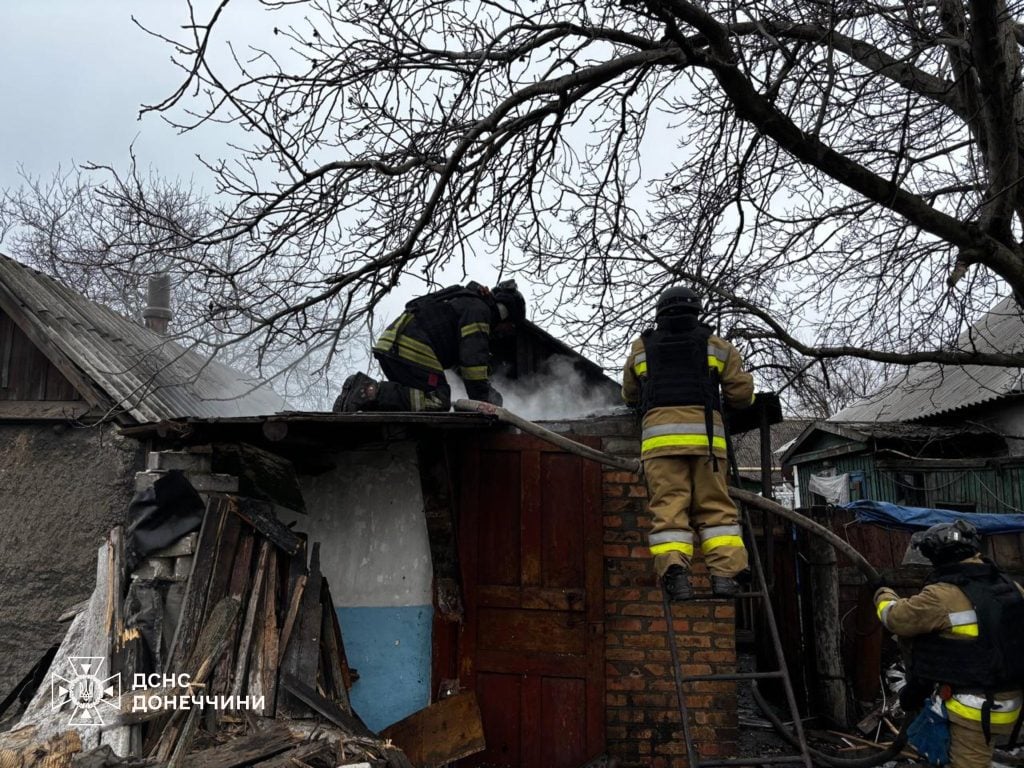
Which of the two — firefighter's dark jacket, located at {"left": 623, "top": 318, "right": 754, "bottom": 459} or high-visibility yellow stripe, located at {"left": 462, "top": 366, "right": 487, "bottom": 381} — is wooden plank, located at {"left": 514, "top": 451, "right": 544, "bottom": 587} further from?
firefighter's dark jacket, located at {"left": 623, "top": 318, "right": 754, "bottom": 459}

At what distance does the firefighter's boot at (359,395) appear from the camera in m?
5.25

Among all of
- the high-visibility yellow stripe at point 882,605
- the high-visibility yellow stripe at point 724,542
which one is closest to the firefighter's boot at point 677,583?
the high-visibility yellow stripe at point 724,542

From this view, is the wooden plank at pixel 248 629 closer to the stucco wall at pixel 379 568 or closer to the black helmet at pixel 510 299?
the stucco wall at pixel 379 568

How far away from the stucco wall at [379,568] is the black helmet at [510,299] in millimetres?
1434

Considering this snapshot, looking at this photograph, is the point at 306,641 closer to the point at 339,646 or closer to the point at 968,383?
the point at 339,646

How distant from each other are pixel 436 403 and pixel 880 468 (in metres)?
13.0

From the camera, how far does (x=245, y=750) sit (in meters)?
3.45

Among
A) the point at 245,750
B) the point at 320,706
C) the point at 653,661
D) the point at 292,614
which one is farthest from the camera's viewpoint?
the point at 653,661

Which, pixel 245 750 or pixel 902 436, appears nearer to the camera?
pixel 245 750

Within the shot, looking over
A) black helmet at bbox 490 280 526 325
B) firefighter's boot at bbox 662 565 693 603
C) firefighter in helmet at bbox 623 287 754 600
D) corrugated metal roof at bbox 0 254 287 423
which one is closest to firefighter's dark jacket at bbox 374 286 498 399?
black helmet at bbox 490 280 526 325

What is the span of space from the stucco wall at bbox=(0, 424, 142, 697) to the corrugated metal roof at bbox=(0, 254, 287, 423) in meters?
0.43

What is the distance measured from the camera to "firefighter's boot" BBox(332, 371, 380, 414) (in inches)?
207

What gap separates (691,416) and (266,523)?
2777mm

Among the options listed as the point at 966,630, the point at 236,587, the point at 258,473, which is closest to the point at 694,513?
the point at 966,630
